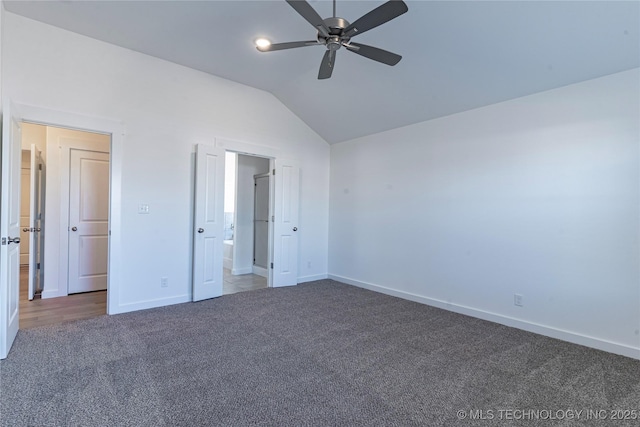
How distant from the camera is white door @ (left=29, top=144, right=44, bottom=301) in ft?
14.0

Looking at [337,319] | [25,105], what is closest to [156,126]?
[25,105]

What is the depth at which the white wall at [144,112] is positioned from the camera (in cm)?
322

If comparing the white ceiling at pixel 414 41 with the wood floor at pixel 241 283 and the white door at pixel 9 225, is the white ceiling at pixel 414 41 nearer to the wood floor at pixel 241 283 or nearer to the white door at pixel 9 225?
the white door at pixel 9 225

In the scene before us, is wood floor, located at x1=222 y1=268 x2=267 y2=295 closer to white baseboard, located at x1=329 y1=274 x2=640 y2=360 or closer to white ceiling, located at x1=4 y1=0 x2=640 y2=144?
white baseboard, located at x1=329 y1=274 x2=640 y2=360

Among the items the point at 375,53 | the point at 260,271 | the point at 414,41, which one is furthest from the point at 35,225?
the point at 414,41

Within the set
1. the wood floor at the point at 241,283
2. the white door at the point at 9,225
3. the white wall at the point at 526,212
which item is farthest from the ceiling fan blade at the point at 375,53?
the wood floor at the point at 241,283

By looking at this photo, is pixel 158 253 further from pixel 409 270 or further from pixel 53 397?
pixel 409 270

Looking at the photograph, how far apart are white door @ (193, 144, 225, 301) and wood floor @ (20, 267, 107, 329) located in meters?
1.15

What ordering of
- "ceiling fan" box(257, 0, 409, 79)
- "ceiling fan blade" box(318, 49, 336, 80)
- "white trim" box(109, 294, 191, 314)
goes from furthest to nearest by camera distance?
"white trim" box(109, 294, 191, 314) → "ceiling fan blade" box(318, 49, 336, 80) → "ceiling fan" box(257, 0, 409, 79)

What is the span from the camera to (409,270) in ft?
15.0

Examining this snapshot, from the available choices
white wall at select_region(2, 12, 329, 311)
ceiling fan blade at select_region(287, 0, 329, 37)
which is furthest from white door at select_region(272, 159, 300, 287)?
ceiling fan blade at select_region(287, 0, 329, 37)

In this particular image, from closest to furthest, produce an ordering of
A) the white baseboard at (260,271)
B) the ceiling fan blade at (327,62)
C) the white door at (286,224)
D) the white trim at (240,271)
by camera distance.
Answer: the ceiling fan blade at (327,62), the white door at (286,224), the white baseboard at (260,271), the white trim at (240,271)

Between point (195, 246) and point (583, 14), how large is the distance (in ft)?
15.0

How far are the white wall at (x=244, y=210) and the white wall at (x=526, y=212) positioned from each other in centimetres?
250
